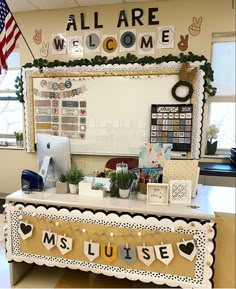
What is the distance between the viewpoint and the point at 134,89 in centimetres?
300

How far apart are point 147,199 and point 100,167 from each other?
1707mm

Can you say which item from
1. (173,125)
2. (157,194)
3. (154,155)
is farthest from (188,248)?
(173,125)

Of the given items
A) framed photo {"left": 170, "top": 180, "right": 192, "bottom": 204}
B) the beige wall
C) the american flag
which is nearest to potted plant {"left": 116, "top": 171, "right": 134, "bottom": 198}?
framed photo {"left": 170, "top": 180, "right": 192, "bottom": 204}

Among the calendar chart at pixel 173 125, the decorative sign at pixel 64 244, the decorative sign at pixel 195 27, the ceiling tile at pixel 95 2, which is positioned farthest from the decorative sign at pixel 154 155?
the ceiling tile at pixel 95 2

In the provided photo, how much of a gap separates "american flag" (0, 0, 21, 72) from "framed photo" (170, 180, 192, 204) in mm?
1830

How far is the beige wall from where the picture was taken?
2747mm

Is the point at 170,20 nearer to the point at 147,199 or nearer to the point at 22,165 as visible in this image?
the point at 147,199

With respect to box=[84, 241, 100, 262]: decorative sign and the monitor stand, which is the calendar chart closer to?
the monitor stand

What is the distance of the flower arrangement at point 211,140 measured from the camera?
112 inches

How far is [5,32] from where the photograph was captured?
233 cm

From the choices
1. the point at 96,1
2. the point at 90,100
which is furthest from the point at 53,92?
the point at 96,1

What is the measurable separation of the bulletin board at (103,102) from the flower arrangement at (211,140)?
13cm

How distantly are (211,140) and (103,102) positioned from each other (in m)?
1.37

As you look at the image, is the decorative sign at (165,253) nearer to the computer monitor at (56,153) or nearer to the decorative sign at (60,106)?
the computer monitor at (56,153)
